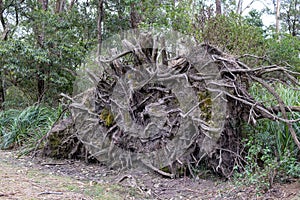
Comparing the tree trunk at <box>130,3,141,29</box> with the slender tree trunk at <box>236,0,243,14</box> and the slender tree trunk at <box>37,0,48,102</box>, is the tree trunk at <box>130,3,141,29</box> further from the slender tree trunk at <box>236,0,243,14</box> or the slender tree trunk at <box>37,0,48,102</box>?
the slender tree trunk at <box>236,0,243,14</box>

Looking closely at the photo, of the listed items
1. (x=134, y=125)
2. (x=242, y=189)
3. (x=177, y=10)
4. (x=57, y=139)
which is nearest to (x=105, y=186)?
(x=134, y=125)

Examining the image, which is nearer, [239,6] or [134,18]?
[134,18]

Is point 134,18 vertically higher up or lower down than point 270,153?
higher up

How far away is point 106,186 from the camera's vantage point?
2998 millimetres

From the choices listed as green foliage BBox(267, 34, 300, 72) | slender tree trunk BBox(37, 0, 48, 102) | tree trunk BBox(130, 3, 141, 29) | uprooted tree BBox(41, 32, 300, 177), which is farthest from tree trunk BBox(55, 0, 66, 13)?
green foliage BBox(267, 34, 300, 72)

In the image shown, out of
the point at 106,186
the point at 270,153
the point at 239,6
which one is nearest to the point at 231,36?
the point at 270,153

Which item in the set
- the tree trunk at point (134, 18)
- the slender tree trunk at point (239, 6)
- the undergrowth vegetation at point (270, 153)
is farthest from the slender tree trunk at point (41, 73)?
the slender tree trunk at point (239, 6)

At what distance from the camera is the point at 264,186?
2.60m

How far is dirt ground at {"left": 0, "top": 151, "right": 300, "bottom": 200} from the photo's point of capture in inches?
102

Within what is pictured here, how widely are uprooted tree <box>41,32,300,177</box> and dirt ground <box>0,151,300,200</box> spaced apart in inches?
7.8

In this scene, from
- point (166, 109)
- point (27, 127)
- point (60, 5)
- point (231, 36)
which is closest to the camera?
point (166, 109)

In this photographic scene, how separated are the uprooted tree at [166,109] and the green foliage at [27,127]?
0.90 metres

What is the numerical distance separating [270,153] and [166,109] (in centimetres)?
120

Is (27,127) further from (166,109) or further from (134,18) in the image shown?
(134,18)
